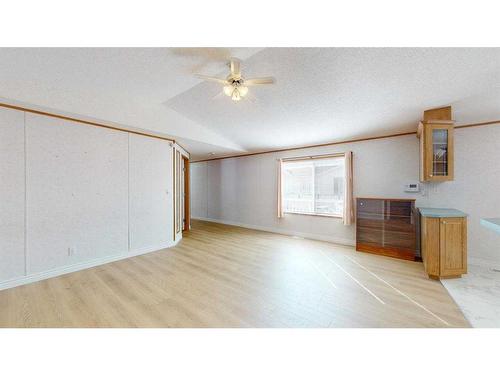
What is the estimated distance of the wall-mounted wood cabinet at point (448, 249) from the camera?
270 centimetres

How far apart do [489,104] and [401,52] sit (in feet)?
6.06

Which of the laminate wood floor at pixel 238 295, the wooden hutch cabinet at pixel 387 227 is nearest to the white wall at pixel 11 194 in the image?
the laminate wood floor at pixel 238 295

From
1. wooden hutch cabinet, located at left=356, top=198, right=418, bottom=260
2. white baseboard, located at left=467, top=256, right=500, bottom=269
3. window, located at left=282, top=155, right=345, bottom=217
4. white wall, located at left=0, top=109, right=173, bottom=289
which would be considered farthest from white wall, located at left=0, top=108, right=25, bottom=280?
white baseboard, located at left=467, top=256, right=500, bottom=269

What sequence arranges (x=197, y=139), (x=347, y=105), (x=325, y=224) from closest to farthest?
1. (x=347, y=105)
2. (x=197, y=139)
3. (x=325, y=224)

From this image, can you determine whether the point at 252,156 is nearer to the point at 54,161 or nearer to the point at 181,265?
the point at 181,265

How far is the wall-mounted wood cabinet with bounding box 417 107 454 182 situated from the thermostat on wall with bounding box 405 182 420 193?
28.2 inches

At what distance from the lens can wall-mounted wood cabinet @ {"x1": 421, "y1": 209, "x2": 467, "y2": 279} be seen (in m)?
2.70

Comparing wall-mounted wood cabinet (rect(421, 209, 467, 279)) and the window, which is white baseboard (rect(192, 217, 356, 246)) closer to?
the window

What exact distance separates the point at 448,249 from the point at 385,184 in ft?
5.18

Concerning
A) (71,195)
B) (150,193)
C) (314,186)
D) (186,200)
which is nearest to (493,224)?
(314,186)

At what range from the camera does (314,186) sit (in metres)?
5.03

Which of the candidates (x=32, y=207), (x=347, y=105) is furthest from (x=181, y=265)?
(x=347, y=105)

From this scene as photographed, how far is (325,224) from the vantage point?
4746 millimetres

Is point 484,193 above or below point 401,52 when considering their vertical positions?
below
